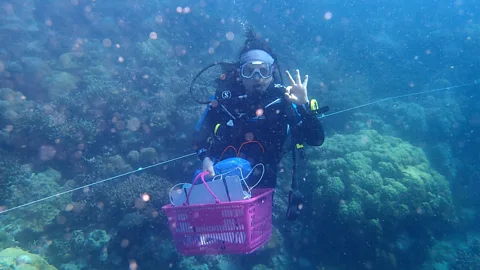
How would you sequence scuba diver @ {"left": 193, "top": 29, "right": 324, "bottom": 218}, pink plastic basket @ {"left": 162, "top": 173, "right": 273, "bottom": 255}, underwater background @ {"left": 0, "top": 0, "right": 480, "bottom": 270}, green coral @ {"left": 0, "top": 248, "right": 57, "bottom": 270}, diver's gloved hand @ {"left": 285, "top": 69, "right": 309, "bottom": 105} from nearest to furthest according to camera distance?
pink plastic basket @ {"left": 162, "top": 173, "right": 273, "bottom": 255} < diver's gloved hand @ {"left": 285, "top": 69, "right": 309, "bottom": 105} < scuba diver @ {"left": 193, "top": 29, "right": 324, "bottom": 218} < green coral @ {"left": 0, "top": 248, "right": 57, "bottom": 270} < underwater background @ {"left": 0, "top": 0, "right": 480, "bottom": 270}

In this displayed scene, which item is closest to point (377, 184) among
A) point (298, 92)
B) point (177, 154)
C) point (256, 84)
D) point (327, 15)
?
point (298, 92)

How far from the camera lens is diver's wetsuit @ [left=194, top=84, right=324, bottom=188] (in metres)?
3.71

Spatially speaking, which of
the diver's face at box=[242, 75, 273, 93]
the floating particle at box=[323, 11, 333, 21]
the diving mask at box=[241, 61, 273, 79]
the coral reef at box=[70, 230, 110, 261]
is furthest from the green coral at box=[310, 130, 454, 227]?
the floating particle at box=[323, 11, 333, 21]

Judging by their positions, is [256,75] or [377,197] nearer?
[256,75]

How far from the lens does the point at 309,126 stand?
361 cm

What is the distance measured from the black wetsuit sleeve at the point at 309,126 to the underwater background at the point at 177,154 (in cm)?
269

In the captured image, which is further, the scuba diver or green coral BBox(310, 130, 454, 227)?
green coral BBox(310, 130, 454, 227)

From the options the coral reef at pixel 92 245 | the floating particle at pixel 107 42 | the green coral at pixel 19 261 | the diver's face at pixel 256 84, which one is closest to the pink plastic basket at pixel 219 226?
the diver's face at pixel 256 84

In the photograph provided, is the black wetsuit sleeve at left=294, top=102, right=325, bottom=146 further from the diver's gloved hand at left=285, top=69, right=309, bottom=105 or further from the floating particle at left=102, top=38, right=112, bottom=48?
the floating particle at left=102, top=38, right=112, bottom=48

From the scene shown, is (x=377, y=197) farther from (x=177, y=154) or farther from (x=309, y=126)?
(x=177, y=154)

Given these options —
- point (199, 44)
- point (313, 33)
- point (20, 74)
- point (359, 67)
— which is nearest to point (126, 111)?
point (20, 74)

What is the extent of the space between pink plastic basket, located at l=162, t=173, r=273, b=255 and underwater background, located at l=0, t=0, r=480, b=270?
83.6 inches

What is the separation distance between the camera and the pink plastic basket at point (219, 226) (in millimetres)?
2629

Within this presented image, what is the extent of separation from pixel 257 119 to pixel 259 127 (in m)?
0.12
